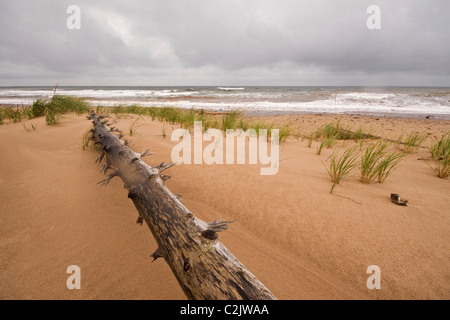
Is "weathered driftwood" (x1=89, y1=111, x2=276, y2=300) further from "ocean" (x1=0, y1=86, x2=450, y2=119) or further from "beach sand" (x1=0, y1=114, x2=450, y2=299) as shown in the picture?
"ocean" (x1=0, y1=86, x2=450, y2=119)

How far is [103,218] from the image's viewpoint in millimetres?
1980

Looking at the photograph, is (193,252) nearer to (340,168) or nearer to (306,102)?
(340,168)

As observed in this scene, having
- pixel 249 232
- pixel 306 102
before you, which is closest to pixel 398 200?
pixel 249 232

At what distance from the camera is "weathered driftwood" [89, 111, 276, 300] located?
968mm

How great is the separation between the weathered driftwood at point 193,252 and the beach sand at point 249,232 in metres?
0.40

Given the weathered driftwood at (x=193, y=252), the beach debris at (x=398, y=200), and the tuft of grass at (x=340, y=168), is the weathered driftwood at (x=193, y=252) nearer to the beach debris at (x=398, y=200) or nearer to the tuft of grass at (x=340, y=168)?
the tuft of grass at (x=340, y=168)

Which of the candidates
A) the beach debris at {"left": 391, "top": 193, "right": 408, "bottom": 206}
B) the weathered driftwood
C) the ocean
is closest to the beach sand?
the beach debris at {"left": 391, "top": 193, "right": 408, "bottom": 206}

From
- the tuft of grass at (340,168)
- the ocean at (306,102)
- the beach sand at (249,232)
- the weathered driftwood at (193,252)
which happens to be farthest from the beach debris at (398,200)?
the ocean at (306,102)

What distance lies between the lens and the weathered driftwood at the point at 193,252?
3.18 ft

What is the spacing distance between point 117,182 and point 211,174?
1.16m

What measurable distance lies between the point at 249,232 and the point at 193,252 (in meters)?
0.90

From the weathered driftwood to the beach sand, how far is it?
40 centimetres

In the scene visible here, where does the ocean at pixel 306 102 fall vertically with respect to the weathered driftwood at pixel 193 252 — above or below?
above

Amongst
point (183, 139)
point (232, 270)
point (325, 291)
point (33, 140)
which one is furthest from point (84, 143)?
point (325, 291)
